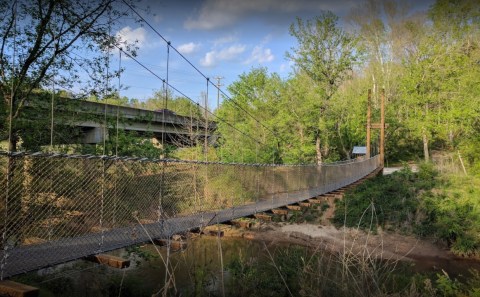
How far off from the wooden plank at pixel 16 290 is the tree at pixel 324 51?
48.9 feet

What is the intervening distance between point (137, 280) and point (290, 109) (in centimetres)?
1047

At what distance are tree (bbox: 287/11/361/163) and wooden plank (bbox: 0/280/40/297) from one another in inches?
586

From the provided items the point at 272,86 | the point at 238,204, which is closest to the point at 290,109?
the point at 272,86

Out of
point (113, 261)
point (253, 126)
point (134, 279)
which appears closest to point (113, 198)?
point (113, 261)

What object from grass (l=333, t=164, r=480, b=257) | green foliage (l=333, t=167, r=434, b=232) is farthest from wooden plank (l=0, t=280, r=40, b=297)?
green foliage (l=333, t=167, r=434, b=232)

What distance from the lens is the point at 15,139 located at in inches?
222

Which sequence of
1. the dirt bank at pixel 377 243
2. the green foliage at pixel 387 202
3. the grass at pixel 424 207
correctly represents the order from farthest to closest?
1. the green foliage at pixel 387 202
2. the grass at pixel 424 207
3. the dirt bank at pixel 377 243

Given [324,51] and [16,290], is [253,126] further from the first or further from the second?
[16,290]

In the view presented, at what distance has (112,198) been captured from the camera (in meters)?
4.61

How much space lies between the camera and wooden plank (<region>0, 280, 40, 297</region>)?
2.08 m

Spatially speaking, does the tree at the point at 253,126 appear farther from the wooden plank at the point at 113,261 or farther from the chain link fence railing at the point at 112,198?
the wooden plank at the point at 113,261

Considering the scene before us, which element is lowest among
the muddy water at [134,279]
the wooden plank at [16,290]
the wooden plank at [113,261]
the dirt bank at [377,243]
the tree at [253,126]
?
the dirt bank at [377,243]

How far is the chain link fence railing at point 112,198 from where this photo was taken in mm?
2953

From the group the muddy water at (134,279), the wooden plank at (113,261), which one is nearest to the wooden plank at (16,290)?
the wooden plank at (113,261)
